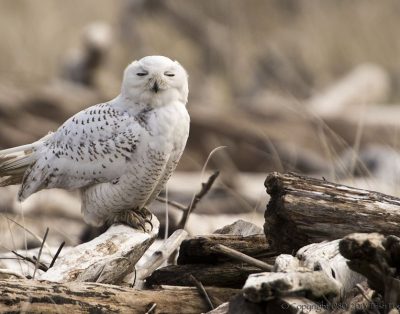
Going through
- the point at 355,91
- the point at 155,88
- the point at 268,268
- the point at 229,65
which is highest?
the point at 155,88

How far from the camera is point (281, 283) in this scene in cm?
284

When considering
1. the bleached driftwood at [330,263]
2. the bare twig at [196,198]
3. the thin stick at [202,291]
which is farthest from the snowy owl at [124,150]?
the bleached driftwood at [330,263]

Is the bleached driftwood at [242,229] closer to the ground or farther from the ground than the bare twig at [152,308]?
farther from the ground

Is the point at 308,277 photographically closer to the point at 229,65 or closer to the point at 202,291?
the point at 202,291

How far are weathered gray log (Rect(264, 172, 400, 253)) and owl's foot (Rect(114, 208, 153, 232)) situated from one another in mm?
1133

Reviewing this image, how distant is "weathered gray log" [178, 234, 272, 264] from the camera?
139 inches

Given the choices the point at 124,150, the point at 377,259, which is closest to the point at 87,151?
the point at 124,150

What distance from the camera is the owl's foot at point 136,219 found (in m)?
4.33

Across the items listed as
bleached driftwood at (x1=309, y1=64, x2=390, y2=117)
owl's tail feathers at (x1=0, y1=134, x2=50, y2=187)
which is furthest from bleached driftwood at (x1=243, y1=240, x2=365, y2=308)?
bleached driftwood at (x1=309, y1=64, x2=390, y2=117)

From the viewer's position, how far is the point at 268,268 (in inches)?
125

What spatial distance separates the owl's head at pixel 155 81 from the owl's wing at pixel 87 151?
0.13m

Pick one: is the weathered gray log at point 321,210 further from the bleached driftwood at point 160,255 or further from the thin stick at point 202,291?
the bleached driftwood at point 160,255

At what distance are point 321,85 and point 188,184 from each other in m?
9.37

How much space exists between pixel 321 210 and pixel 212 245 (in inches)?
19.7
